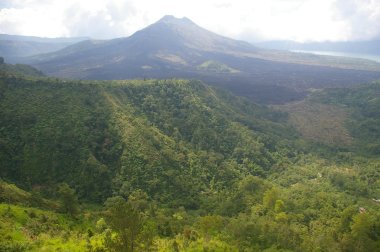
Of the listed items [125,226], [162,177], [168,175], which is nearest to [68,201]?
[125,226]

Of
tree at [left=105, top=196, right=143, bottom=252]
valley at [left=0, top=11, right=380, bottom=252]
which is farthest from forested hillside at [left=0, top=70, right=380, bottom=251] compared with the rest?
valley at [left=0, top=11, right=380, bottom=252]

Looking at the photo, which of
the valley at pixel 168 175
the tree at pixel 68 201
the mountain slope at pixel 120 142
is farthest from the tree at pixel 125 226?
the mountain slope at pixel 120 142

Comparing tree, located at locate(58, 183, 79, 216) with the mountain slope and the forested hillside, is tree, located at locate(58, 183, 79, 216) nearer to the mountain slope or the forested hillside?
the forested hillside

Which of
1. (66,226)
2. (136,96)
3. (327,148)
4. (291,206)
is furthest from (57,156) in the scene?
(327,148)

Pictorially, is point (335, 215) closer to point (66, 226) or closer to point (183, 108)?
point (66, 226)

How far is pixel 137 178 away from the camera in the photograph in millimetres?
63188

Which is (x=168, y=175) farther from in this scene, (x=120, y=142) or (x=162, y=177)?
(x=120, y=142)

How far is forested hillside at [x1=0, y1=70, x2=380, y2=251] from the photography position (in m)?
39.5

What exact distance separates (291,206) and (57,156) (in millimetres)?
37504

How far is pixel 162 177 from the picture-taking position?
64625mm

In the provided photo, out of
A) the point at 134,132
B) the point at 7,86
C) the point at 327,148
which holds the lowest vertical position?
the point at 327,148

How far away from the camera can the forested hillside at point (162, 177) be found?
1554 inches

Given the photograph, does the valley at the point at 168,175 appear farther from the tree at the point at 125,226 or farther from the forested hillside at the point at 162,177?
the forested hillside at the point at 162,177

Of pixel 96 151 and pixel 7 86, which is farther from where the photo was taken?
pixel 7 86
